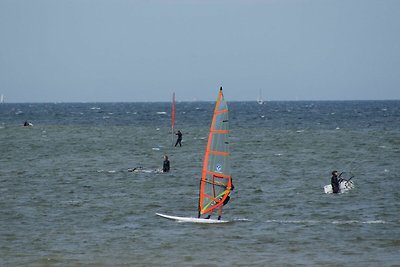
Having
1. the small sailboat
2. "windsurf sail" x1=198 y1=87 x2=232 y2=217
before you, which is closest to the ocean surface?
the small sailboat

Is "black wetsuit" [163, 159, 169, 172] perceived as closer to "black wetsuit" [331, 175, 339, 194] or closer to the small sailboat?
"black wetsuit" [331, 175, 339, 194]

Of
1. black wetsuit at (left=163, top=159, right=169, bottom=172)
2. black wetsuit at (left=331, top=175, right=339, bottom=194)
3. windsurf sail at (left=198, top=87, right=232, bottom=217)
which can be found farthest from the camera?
black wetsuit at (left=163, top=159, right=169, bottom=172)

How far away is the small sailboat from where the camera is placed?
29000 mm

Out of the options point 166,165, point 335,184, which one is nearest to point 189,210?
point 335,184

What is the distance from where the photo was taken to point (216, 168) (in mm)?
29750

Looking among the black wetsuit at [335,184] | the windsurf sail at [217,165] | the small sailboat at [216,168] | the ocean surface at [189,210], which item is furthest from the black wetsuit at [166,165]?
the windsurf sail at [217,165]

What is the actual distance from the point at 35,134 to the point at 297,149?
1450 inches

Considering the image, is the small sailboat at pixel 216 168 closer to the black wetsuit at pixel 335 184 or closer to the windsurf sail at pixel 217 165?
the windsurf sail at pixel 217 165

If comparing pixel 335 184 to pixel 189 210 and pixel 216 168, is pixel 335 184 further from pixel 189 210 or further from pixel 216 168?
pixel 216 168

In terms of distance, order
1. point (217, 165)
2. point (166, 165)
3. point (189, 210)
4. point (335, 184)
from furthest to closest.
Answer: point (166, 165)
point (335, 184)
point (189, 210)
point (217, 165)

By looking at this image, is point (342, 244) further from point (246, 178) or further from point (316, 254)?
point (246, 178)

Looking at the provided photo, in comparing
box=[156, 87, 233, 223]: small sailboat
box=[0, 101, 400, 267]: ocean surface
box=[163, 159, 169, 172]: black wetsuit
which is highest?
box=[156, 87, 233, 223]: small sailboat

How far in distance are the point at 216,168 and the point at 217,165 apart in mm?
123

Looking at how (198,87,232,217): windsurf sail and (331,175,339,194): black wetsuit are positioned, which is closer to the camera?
(198,87,232,217): windsurf sail
